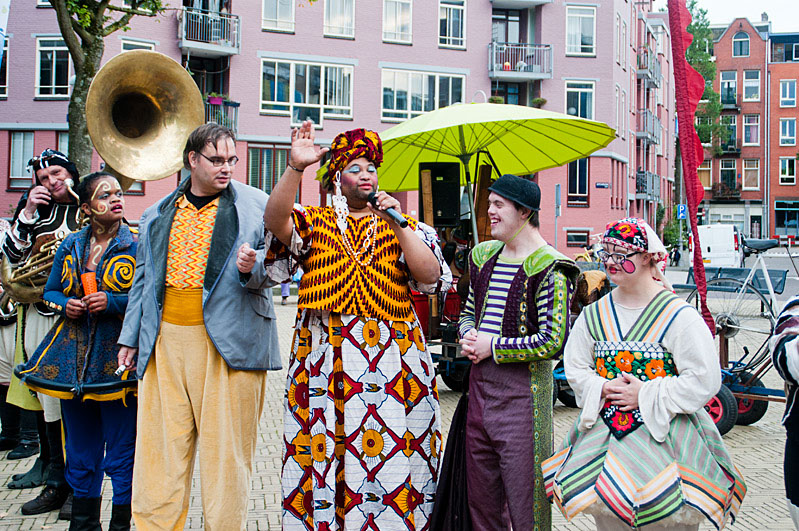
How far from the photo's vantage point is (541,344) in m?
3.37

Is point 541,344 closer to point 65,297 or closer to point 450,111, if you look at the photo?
point 65,297

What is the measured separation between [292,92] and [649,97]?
81.4 ft

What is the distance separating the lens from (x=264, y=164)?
93.2 feet

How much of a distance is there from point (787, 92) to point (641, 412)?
221ft

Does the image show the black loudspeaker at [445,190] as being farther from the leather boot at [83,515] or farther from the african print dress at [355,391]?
the leather boot at [83,515]

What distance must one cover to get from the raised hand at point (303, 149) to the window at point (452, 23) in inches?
1128

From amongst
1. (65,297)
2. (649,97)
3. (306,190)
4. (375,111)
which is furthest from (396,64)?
(65,297)

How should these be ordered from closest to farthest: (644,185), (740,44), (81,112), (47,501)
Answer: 1. (47,501)
2. (81,112)
3. (644,185)
4. (740,44)

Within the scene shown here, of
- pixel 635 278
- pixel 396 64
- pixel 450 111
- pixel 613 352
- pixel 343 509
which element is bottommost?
pixel 343 509

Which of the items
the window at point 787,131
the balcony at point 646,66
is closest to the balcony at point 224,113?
the balcony at point 646,66

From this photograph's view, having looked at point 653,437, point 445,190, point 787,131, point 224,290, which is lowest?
point 653,437

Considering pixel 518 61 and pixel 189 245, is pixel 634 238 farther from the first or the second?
pixel 518 61

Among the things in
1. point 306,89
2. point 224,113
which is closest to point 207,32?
point 224,113

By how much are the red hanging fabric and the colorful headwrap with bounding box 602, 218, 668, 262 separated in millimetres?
1915
